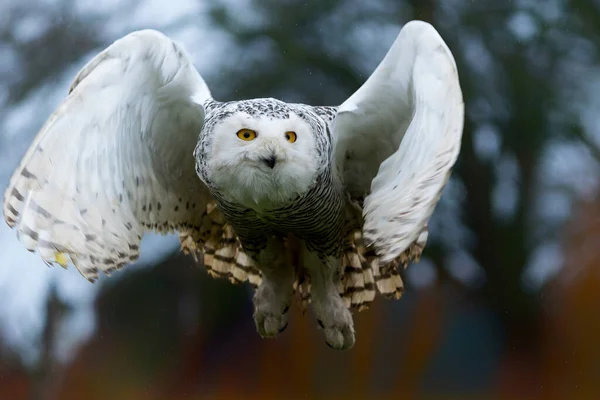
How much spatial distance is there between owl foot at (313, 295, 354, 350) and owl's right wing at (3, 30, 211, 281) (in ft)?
2.58

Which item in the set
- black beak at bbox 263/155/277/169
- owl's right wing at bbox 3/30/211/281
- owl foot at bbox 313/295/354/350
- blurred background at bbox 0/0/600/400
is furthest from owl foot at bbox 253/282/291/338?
blurred background at bbox 0/0/600/400

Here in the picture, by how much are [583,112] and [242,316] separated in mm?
2763

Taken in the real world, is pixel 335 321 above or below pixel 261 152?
below

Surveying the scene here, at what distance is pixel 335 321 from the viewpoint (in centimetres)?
305

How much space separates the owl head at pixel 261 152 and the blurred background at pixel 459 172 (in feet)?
7.38

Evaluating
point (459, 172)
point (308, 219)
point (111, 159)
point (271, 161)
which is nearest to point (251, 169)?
point (271, 161)

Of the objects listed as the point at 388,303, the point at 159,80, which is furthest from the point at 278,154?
the point at 388,303

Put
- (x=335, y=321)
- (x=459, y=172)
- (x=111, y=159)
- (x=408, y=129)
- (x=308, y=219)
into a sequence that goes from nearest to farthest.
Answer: (x=408, y=129) < (x=111, y=159) < (x=308, y=219) < (x=335, y=321) < (x=459, y=172)

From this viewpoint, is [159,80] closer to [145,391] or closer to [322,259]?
[322,259]

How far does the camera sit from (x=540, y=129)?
454 cm

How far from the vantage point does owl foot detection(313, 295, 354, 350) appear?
120 inches

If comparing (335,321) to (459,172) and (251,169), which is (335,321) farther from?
(459,172)

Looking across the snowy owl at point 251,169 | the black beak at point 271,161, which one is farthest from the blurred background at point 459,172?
the black beak at point 271,161

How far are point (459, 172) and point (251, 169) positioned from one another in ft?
8.82
